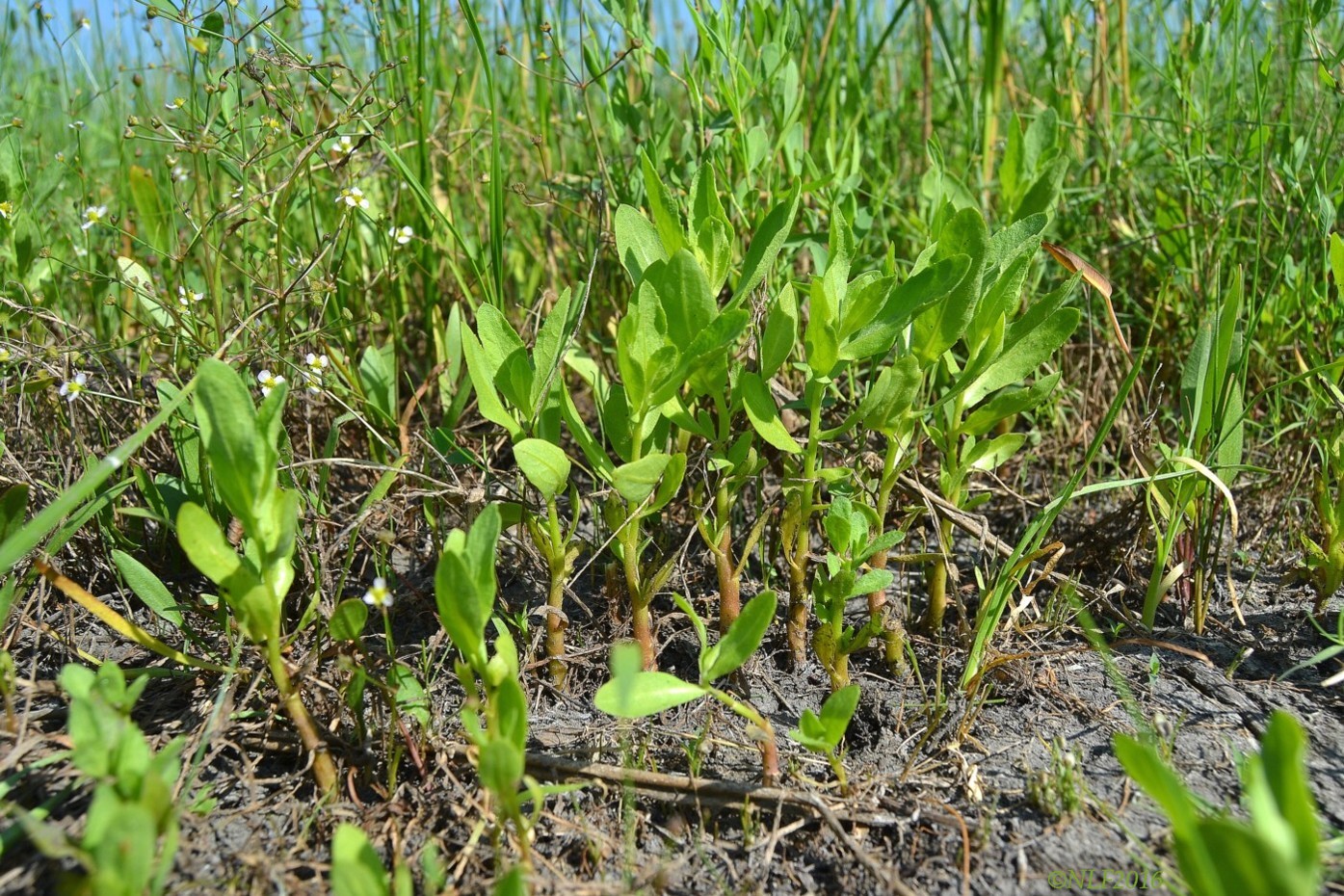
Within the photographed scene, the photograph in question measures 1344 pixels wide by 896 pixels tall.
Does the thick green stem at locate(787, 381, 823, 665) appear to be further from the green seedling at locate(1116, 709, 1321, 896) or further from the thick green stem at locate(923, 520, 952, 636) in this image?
the green seedling at locate(1116, 709, 1321, 896)

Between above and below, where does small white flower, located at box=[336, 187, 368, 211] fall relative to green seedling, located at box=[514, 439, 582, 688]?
above

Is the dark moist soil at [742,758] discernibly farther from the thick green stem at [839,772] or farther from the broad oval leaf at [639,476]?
the broad oval leaf at [639,476]

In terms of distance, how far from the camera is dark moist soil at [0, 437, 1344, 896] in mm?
1292

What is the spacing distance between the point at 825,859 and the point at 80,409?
1517 millimetres

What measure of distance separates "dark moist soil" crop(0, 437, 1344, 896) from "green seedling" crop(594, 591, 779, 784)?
89 mm

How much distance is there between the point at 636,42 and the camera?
5.49 ft

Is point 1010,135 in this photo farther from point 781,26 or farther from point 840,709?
point 840,709

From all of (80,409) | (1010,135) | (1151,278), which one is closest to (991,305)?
(1010,135)

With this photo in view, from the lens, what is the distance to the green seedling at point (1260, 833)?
33.7 inches

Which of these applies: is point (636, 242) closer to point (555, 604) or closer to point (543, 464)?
point (543, 464)

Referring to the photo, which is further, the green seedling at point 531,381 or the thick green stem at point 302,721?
the green seedling at point 531,381

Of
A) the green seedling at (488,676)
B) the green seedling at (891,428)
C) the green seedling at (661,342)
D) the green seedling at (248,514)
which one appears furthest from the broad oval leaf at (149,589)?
the green seedling at (891,428)

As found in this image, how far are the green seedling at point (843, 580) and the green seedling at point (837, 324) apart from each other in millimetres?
74

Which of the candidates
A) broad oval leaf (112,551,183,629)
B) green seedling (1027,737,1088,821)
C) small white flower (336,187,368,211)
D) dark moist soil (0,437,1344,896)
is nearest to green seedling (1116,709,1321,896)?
dark moist soil (0,437,1344,896)
